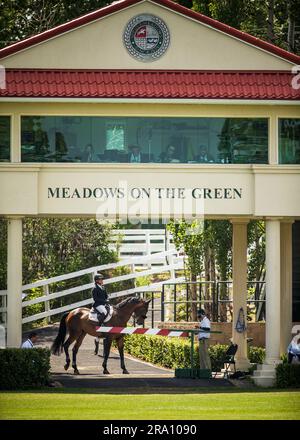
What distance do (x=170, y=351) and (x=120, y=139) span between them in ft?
25.3

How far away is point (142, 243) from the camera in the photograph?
60000 millimetres

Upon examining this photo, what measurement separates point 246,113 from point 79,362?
10.0 meters

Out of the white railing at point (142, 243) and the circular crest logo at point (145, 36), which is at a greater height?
the circular crest logo at point (145, 36)

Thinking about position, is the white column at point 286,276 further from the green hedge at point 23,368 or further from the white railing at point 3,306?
the white railing at point 3,306

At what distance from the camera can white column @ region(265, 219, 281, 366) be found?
123 feet

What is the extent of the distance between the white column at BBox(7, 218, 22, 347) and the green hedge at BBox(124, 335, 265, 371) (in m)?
5.76

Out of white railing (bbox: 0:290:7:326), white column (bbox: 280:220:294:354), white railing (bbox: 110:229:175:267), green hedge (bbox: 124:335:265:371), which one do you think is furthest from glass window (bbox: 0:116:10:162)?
white railing (bbox: 110:229:175:267)

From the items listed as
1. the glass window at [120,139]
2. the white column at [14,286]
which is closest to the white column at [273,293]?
the glass window at [120,139]

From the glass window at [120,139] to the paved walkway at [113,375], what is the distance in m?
5.40

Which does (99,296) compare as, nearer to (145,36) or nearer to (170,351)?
(170,351)

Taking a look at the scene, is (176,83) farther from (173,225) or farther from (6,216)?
(173,225)

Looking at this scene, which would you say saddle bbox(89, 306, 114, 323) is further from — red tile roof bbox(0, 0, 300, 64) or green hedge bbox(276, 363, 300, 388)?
red tile roof bbox(0, 0, 300, 64)

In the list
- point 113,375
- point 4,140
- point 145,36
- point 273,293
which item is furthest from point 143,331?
point 145,36

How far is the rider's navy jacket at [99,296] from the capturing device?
40.3 m
